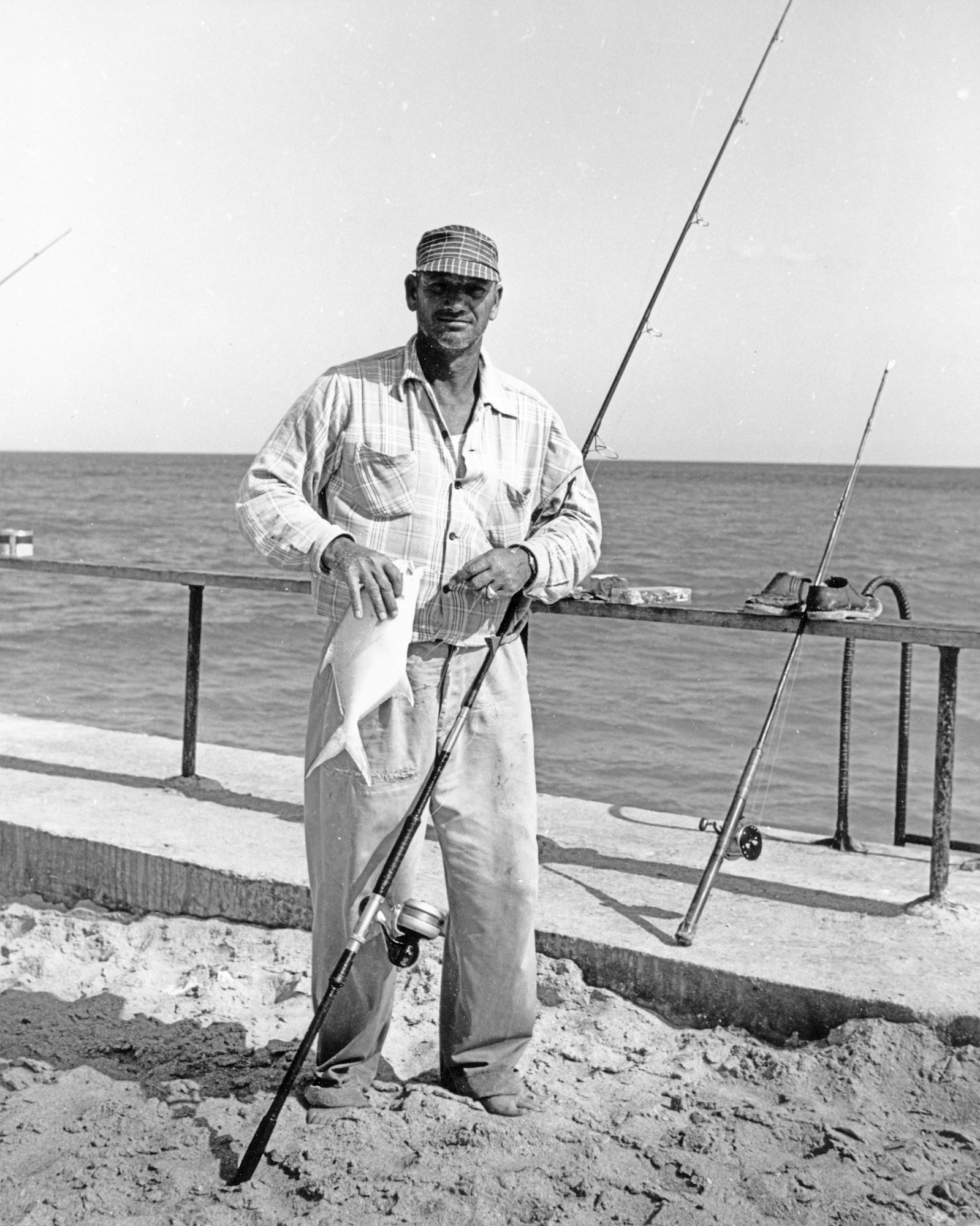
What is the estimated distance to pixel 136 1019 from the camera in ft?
10.8

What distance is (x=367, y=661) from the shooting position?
2.49 meters

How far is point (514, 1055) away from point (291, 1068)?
67 centimetres

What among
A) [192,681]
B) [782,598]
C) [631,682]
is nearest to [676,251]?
[782,598]

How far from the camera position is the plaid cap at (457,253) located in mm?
2633

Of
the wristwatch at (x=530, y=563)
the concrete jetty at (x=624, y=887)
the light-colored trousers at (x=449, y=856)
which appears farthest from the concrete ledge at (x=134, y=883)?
the wristwatch at (x=530, y=563)

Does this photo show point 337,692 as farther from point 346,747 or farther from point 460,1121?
point 460,1121

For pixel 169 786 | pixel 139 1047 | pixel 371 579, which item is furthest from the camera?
pixel 169 786

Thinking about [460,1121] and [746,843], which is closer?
[460,1121]

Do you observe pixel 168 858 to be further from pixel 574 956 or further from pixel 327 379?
pixel 327 379

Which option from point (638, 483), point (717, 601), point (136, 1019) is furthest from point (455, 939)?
point (638, 483)

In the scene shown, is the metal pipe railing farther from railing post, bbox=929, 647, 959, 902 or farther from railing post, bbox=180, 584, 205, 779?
railing post, bbox=180, 584, 205, 779

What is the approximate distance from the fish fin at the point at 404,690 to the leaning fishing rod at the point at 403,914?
0.12 m

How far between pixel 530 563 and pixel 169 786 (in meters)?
2.73

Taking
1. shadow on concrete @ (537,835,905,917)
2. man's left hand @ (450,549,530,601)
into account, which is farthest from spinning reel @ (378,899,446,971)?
shadow on concrete @ (537,835,905,917)
